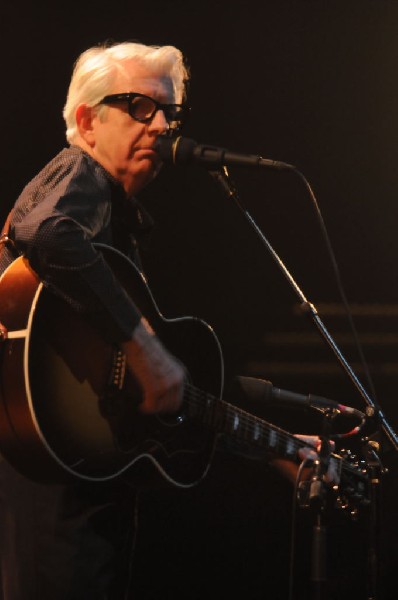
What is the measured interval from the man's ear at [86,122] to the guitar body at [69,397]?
36cm

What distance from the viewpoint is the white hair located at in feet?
7.01

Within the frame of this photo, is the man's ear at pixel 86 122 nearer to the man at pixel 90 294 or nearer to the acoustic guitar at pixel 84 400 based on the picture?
the man at pixel 90 294

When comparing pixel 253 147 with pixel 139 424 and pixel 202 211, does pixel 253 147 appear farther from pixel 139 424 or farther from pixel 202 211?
pixel 139 424

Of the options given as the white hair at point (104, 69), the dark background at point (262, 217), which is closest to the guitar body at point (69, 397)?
the white hair at point (104, 69)

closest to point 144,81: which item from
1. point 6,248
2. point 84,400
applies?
point 6,248

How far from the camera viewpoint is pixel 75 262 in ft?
5.79

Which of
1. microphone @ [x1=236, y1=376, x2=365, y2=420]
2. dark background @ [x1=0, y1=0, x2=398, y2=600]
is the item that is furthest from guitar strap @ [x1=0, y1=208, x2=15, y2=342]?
dark background @ [x1=0, y1=0, x2=398, y2=600]

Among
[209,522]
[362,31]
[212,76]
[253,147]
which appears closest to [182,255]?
[253,147]

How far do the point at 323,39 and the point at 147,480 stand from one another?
7.85ft

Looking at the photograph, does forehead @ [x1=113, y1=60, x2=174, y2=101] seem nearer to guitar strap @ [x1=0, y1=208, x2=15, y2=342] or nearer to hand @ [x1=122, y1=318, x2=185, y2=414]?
guitar strap @ [x1=0, y1=208, x2=15, y2=342]

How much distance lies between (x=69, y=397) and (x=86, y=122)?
0.80 meters

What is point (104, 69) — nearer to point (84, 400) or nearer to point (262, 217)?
point (84, 400)

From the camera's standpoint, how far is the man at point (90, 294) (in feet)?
5.88

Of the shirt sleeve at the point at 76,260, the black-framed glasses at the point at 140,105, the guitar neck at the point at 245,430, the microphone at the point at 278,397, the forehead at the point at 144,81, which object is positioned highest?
the forehead at the point at 144,81
